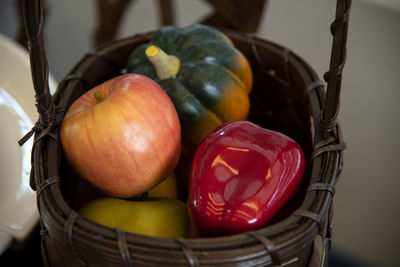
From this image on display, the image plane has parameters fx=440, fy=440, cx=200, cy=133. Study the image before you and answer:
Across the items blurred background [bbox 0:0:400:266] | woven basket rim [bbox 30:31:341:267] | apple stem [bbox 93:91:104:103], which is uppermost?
apple stem [bbox 93:91:104:103]

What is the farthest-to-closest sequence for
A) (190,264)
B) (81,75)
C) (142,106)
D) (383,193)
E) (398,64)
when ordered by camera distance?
(398,64) → (383,193) → (81,75) → (142,106) → (190,264)

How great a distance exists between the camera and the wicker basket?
381 millimetres

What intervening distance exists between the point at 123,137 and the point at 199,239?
15 centimetres

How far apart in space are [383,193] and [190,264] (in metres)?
0.80

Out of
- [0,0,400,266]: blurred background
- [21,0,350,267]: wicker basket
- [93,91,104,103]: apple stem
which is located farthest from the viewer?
[0,0,400,266]: blurred background

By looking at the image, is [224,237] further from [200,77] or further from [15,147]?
[15,147]

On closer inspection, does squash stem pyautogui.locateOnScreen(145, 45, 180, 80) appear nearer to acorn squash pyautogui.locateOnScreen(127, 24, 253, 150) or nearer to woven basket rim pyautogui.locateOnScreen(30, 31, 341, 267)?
acorn squash pyautogui.locateOnScreen(127, 24, 253, 150)

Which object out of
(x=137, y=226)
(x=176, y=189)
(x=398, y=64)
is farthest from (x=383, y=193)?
(x=137, y=226)

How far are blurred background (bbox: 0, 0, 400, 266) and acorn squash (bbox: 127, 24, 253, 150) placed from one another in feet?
1.48

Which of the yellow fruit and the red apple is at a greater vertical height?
the red apple

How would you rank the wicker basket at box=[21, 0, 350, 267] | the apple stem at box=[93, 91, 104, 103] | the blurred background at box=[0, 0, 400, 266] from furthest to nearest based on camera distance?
1. the blurred background at box=[0, 0, 400, 266]
2. the apple stem at box=[93, 91, 104, 103]
3. the wicker basket at box=[21, 0, 350, 267]

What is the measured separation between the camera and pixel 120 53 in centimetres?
69

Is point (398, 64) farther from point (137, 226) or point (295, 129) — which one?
point (137, 226)

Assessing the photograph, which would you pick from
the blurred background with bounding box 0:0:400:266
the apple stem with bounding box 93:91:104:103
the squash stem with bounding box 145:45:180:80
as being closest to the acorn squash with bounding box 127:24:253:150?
the squash stem with bounding box 145:45:180:80
